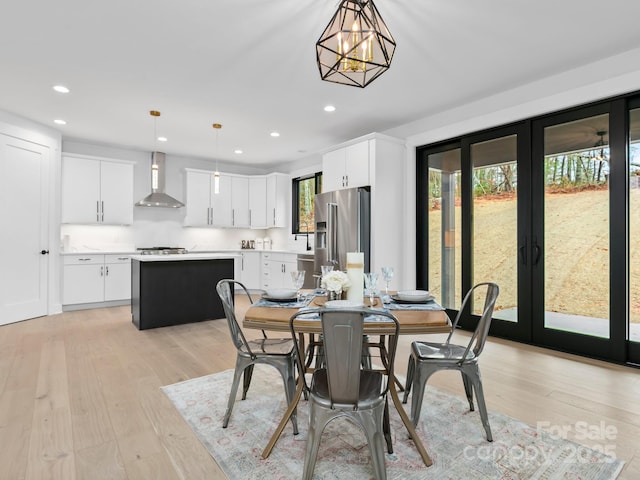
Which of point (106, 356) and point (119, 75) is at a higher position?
point (119, 75)

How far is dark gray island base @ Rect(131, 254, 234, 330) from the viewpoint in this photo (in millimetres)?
4363

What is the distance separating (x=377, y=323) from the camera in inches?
67.2

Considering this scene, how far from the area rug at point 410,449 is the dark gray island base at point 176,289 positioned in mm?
2278

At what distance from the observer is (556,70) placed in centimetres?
327

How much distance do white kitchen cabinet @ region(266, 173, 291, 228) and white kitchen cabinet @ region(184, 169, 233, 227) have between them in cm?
78

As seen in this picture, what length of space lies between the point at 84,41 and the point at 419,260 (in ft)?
13.5

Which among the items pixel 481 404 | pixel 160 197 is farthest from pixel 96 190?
pixel 481 404

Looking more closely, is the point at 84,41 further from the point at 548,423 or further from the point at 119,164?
the point at 548,423

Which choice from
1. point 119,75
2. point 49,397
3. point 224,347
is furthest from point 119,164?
point 49,397

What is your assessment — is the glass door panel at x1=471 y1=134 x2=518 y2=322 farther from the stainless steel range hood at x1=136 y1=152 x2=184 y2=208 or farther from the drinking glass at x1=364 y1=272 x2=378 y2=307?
the stainless steel range hood at x1=136 y1=152 x2=184 y2=208

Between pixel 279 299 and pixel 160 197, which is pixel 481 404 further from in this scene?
pixel 160 197

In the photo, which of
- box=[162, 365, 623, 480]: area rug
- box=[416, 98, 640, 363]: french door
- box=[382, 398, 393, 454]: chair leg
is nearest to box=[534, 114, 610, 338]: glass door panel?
box=[416, 98, 640, 363]: french door

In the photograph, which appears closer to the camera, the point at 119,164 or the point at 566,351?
the point at 566,351

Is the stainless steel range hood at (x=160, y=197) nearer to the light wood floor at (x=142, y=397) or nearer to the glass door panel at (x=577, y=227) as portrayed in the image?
the light wood floor at (x=142, y=397)
